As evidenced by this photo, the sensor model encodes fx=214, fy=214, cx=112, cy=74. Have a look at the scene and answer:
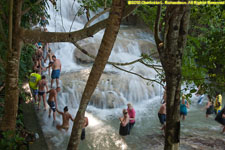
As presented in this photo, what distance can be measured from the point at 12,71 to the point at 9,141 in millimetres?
1271

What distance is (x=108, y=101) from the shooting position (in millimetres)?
9570

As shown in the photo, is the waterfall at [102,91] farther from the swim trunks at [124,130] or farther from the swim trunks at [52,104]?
the swim trunks at [52,104]

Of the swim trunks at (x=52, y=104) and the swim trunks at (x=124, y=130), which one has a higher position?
the swim trunks at (x=52, y=104)

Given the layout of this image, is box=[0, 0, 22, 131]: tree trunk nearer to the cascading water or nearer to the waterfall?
the cascading water

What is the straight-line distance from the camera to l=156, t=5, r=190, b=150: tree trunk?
293 centimetres

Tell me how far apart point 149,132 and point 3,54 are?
17.4ft

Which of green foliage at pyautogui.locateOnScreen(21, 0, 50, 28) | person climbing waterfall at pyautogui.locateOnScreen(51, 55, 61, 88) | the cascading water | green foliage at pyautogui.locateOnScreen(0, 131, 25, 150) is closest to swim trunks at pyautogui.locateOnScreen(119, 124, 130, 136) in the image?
the cascading water

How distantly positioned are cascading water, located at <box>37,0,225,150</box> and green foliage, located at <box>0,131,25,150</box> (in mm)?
2141

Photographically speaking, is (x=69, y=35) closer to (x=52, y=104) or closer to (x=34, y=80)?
(x=52, y=104)

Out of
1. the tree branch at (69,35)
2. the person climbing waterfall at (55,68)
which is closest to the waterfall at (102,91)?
the person climbing waterfall at (55,68)

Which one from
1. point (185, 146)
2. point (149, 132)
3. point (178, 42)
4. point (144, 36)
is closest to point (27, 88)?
point (149, 132)

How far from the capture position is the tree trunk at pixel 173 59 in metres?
2.93

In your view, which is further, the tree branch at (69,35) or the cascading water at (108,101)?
the cascading water at (108,101)

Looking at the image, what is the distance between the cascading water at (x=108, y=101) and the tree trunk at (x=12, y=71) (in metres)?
0.93
